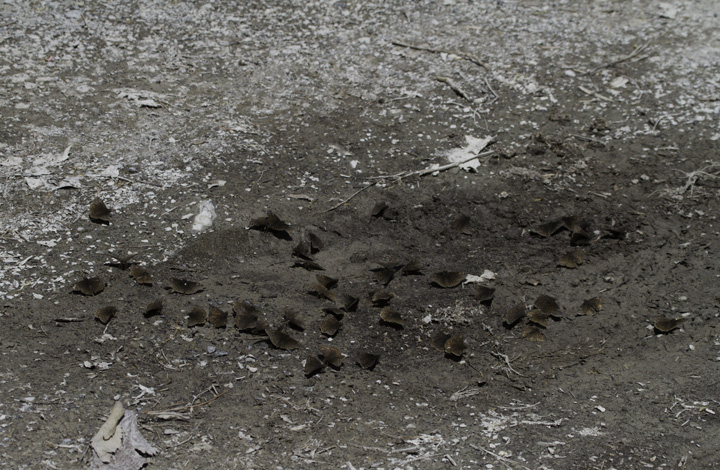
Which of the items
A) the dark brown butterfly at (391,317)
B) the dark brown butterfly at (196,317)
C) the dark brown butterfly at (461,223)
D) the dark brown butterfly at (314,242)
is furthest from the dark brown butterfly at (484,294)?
the dark brown butterfly at (196,317)

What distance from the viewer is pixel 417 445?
3.19 m

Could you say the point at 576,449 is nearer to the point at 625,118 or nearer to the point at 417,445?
the point at 417,445

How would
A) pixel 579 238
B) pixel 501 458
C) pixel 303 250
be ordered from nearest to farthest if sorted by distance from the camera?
pixel 501 458 → pixel 303 250 → pixel 579 238

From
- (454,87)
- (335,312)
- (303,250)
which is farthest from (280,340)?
(454,87)

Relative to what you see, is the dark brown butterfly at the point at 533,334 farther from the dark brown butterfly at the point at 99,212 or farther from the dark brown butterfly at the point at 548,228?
the dark brown butterfly at the point at 99,212

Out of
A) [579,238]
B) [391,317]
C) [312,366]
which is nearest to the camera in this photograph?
[312,366]

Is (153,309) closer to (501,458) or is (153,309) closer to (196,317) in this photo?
(196,317)

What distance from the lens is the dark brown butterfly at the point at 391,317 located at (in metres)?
3.88

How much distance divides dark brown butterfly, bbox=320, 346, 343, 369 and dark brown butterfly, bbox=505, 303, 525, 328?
1.14 metres

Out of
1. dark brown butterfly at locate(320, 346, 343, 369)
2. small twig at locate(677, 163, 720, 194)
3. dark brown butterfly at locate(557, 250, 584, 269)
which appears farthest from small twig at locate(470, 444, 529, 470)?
small twig at locate(677, 163, 720, 194)

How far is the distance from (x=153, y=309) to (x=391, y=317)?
1.47 m

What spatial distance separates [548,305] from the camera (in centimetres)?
402

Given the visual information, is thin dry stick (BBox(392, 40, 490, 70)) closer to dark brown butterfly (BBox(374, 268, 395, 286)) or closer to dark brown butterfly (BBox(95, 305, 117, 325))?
dark brown butterfly (BBox(374, 268, 395, 286))

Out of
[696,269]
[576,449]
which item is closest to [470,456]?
[576,449]
